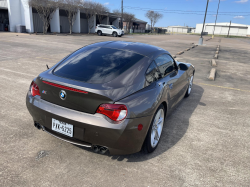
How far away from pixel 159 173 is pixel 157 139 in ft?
2.04

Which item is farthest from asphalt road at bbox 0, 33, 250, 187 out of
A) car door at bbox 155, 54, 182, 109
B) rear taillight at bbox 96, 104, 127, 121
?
rear taillight at bbox 96, 104, 127, 121

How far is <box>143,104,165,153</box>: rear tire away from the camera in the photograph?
2812 mm

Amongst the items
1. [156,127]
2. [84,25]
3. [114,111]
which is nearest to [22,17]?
[84,25]

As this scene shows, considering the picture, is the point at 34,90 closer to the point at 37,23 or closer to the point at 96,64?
the point at 96,64

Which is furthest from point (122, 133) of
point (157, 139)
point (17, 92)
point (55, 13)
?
point (55, 13)

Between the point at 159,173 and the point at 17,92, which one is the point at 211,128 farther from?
the point at 17,92

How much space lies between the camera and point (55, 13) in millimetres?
33500

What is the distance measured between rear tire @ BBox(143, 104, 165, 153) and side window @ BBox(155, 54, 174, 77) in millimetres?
704

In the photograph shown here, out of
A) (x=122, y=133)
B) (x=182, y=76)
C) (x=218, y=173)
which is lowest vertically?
(x=218, y=173)

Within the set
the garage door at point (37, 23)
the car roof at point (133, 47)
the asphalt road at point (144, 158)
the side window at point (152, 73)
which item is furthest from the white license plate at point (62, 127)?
the garage door at point (37, 23)

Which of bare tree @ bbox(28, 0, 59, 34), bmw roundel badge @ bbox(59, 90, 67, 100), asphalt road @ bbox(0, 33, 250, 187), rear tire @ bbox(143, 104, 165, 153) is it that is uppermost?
bare tree @ bbox(28, 0, 59, 34)

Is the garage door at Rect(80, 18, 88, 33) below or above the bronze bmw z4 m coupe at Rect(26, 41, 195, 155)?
above

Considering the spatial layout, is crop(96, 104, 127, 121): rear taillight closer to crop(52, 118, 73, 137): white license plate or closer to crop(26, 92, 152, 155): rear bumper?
crop(26, 92, 152, 155): rear bumper

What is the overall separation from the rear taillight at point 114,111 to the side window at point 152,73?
0.75 meters
